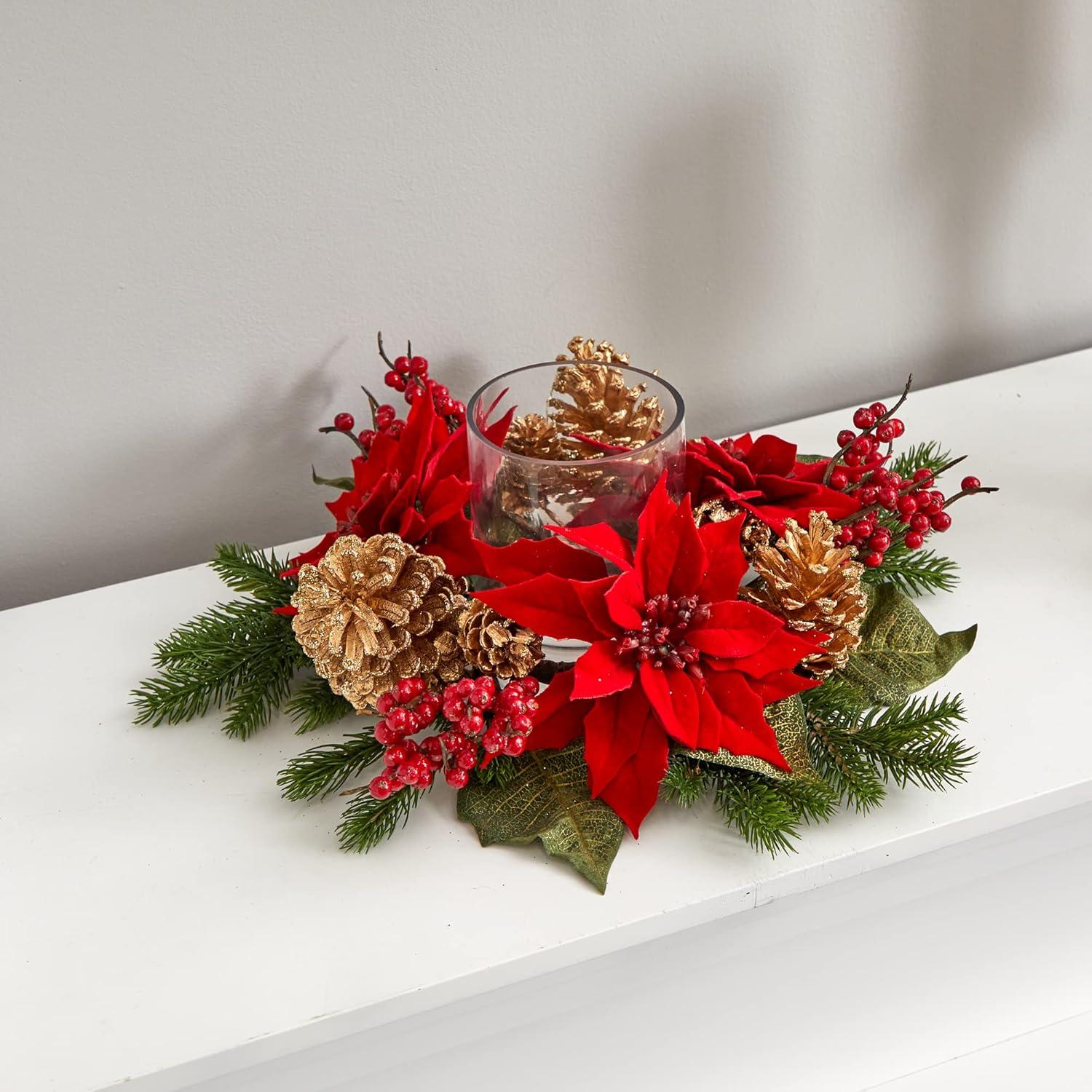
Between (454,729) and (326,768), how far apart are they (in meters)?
0.07

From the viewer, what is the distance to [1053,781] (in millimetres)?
478

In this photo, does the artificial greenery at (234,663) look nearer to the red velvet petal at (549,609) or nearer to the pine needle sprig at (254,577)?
the pine needle sprig at (254,577)

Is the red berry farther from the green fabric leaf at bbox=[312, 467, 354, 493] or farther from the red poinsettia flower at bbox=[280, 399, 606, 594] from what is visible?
the green fabric leaf at bbox=[312, 467, 354, 493]

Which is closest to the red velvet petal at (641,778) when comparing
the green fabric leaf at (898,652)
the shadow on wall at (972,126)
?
the green fabric leaf at (898,652)

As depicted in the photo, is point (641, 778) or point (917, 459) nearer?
point (641, 778)

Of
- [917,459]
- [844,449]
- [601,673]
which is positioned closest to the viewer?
[601,673]

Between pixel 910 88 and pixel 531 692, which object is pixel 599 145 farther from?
pixel 531 692

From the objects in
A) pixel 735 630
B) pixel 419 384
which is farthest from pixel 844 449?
pixel 419 384

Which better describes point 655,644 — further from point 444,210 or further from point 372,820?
point 444,210

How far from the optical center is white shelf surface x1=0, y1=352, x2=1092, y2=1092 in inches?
16.0

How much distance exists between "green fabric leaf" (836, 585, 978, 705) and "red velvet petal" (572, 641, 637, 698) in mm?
130

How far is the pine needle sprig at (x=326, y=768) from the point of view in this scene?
1.59 feet

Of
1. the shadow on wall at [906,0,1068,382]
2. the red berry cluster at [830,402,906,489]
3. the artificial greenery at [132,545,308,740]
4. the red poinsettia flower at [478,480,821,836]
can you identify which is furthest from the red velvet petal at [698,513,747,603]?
the shadow on wall at [906,0,1068,382]

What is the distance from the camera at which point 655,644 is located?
455mm
